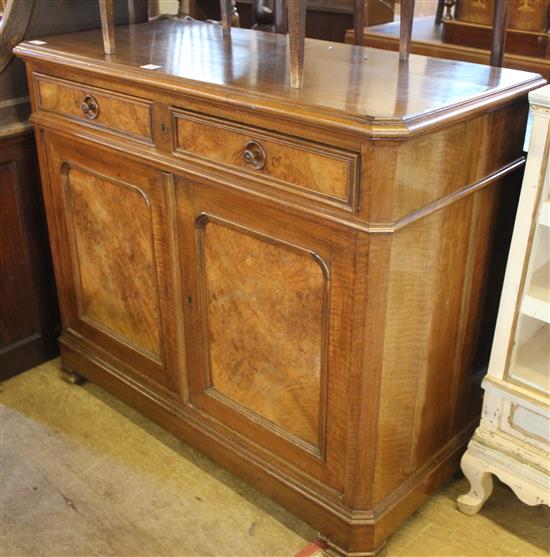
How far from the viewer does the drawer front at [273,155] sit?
1334 millimetres

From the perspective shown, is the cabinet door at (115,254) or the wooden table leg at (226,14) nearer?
the cabinet door at (115,254)

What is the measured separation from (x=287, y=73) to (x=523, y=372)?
0.87 m

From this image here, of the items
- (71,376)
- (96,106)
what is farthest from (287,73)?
(71,376)

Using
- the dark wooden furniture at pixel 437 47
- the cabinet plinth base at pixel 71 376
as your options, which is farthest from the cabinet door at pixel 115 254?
the dark wooden furniture at pixel 437 47

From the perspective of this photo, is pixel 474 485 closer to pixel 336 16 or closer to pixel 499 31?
pixel 499 31

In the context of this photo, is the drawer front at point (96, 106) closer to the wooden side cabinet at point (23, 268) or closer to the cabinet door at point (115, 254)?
the cabinet door at point (115, 254)

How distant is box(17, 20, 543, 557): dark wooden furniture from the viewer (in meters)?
1.38

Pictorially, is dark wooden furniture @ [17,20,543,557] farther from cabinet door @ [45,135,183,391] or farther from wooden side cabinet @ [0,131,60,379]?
wooden side cabinet @ [0,131,60,379]

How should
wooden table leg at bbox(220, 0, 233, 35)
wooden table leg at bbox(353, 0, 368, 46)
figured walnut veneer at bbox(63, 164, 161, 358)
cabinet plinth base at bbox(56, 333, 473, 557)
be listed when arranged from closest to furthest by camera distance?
cabinet plinth base at bbox(56, 333, 473, 557)
figured walnut veneer at bbox(63, 164, 161, 358)
wooden table leg at bbox(220, 0, 233, 35)
wooden table leg at bbox(353, 0, 368, 46)

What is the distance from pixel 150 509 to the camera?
1.89 meters

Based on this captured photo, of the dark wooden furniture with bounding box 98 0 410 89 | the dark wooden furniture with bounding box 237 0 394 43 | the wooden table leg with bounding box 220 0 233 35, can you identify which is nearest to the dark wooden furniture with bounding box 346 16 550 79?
the dark wooden furniture with bounding box 98 0 410 89

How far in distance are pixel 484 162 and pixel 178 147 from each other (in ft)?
2.21

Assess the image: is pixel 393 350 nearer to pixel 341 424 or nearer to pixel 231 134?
pixel 341 424

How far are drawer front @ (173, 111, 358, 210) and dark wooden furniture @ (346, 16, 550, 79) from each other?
4.02ft
